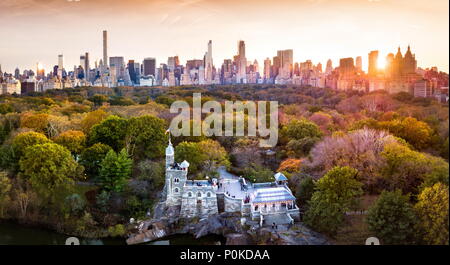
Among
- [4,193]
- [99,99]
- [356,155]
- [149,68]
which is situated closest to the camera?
[356,155]

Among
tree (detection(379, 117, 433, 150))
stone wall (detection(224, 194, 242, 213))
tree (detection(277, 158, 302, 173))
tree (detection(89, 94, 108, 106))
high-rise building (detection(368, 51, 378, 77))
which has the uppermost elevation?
high-rise building (detection(368, 51, 378, 77))

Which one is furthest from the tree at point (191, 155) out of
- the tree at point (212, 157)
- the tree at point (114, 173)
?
the tree at point (114, 173)

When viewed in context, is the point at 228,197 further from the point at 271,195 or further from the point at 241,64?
the point at 241,64

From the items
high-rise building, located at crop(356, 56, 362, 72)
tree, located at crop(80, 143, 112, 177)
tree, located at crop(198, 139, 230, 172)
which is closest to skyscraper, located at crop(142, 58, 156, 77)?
tree, located at crop(80, 143, 112, 177)

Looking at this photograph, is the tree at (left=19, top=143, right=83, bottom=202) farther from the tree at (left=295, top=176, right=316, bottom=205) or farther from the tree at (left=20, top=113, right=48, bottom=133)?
the tree at (left=295, top=176, right=316, bottom=205)

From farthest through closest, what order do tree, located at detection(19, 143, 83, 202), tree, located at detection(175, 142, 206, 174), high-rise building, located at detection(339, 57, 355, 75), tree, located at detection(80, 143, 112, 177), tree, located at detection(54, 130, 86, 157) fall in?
high-rise building, located at detection(339, 57, 355, 75) < tree, located at detection(54, 130, 86, 157) < tree, located at detection(80, 143, 112, 177) < tree, located at detection(175, 142, 206, 174) < tree, located at detection(19, 143, 83, 202)

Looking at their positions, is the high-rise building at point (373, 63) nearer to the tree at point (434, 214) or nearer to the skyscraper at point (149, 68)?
the tree at point (434, 214)

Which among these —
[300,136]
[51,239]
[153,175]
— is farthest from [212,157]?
[51,239]
